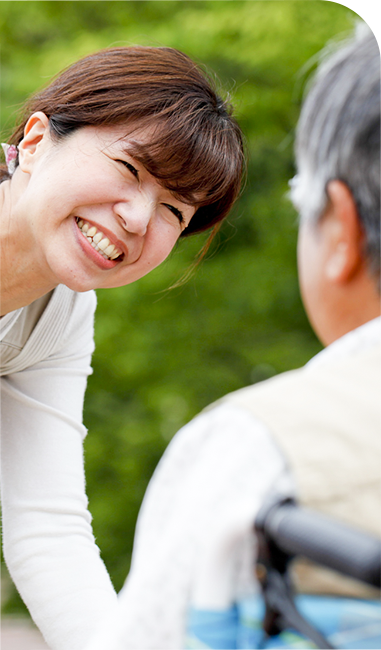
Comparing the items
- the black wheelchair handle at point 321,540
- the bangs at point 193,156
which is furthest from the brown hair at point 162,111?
the black wheelchair handle at point 321,540

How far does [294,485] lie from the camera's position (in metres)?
0.72

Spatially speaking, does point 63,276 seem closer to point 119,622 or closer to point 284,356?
point 119,622

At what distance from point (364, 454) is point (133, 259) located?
999mm

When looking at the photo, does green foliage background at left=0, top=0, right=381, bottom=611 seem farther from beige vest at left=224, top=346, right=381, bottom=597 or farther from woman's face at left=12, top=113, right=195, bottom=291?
beige vest at left=224, top=346, right=381, bottom=597

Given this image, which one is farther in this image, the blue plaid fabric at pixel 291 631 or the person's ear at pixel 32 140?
the person's ear at pixel 32 140

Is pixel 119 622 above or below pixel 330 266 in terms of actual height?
below

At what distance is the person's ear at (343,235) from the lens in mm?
896

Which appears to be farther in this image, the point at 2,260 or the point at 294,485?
the point at 2,260

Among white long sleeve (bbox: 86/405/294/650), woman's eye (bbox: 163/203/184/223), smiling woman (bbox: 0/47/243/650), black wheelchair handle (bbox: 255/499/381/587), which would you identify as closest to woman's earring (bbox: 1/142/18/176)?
smiling woman (bbox: 0/47/243/650)

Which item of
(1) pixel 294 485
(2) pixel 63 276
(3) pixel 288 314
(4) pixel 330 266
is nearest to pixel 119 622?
(1) pixel 294 485

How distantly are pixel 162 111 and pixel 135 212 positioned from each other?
0.76 ft

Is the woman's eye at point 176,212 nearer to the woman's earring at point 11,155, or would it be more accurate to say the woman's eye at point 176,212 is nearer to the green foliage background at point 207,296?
the woman's earring at point 11,155

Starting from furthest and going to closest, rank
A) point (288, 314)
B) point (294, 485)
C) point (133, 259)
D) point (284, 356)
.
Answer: point (288, 314), point (284, 356), point (133, 259), point (294, 485)

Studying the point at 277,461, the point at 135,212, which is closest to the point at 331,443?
the point at 277,461
